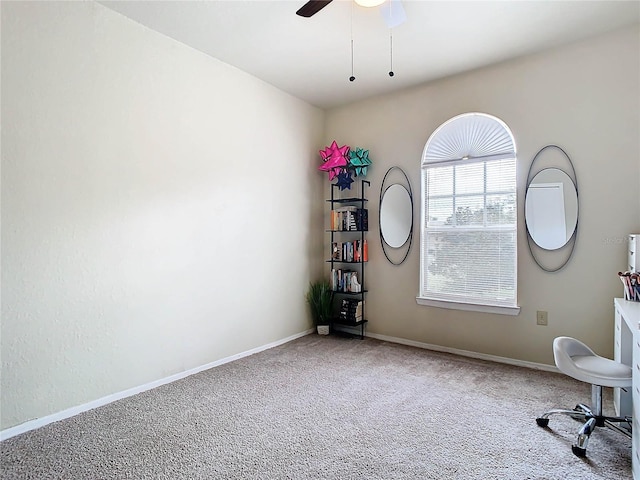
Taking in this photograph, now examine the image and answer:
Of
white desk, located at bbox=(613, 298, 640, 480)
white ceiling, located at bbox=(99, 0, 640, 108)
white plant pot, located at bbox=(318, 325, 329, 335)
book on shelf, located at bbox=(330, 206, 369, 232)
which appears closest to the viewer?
white desk, located at bbox=(613, 298, 640, 480)

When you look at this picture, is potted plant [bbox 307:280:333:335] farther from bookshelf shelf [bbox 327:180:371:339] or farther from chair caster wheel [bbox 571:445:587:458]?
chair caster wheel [bbox 571:445:587:458]

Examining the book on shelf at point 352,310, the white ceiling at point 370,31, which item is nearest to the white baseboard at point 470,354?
the book on shelf at point 352,310

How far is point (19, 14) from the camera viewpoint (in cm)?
224

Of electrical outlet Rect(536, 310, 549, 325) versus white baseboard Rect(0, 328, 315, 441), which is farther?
electrical outlet Rect(536, 310, 549, 325)

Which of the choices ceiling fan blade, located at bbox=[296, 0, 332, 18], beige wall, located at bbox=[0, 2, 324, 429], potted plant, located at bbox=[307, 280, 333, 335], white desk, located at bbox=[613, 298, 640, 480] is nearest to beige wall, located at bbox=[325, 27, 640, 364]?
white desk, located at bbox=[613, 298, 640, 480]

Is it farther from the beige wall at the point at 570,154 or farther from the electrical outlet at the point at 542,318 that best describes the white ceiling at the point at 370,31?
the electrical outlet at the point at 542,318

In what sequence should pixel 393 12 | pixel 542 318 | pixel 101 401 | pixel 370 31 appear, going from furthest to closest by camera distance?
pixel 542 318
pixel 370 31
pixel 101 401
pixel 393 12

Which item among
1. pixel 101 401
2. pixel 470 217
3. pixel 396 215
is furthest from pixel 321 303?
pixel 101 401

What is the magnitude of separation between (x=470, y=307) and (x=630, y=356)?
1.40 m

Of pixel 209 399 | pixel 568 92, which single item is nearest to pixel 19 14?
pixel 209 399

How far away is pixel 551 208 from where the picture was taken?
3215 mm

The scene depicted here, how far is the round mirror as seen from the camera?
4.05 m

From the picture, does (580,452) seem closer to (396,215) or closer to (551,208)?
(551,208)

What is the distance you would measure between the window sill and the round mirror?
657 millimetres
